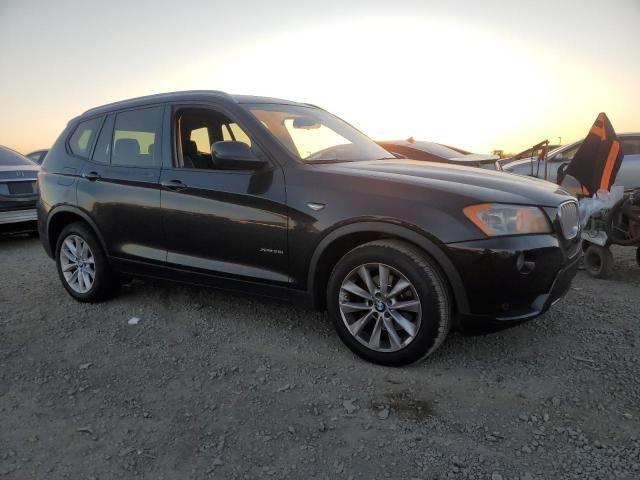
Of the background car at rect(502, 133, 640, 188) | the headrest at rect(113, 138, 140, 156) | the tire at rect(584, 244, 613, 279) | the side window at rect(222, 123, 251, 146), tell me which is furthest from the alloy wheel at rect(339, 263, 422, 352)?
the background car at rect(502, 133, 640, 188)

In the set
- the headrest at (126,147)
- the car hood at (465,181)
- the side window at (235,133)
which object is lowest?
the car hood at (465,181)

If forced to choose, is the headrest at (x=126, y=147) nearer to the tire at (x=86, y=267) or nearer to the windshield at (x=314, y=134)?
the tire at (x=86, y=267)

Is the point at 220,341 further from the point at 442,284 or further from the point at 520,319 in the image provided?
the point at 520,319

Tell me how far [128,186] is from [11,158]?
17.9 feet

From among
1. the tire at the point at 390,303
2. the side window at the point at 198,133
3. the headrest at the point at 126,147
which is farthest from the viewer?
the headrest at the point at 126,147

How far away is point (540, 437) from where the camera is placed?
2383 mm

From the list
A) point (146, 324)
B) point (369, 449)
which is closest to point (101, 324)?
point (146, 324)

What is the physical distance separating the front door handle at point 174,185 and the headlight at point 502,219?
2.03 metres

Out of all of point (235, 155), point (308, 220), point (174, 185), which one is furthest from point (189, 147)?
point (308, 220)

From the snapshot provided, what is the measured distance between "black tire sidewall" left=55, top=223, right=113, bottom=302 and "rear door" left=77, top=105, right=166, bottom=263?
154 mm

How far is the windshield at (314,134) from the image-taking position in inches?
140

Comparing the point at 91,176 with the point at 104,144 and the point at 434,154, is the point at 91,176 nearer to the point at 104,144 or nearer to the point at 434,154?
the point at 104,144

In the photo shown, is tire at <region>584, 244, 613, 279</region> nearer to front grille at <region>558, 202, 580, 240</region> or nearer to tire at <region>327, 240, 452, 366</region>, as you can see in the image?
front grille at <region>558, 202, 580, 240</region>

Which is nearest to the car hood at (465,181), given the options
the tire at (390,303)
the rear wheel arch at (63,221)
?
the tire at (390,303)
